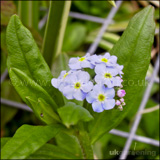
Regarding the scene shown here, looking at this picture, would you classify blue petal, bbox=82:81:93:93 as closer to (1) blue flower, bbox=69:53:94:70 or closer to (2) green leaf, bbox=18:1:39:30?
(1) blue flower, bbox=69:53:94:70

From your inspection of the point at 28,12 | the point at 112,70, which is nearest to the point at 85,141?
the point at 112,70

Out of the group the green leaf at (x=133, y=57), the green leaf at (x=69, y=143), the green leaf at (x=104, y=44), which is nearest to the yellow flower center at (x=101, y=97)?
the green leaf at (x=133, y=57)

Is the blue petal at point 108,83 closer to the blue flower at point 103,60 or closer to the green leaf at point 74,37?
the blue flower at point 103,60

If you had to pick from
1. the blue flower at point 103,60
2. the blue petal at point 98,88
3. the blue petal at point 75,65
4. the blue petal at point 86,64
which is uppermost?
the blue flower at point 103,60

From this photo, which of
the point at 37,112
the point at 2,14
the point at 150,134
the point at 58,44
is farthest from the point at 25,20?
the point at 150,134

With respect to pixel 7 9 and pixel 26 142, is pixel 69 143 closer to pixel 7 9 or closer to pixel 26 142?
pixel 26 142

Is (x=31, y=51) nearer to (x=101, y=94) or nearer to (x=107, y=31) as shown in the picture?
(x=101, y=94)
